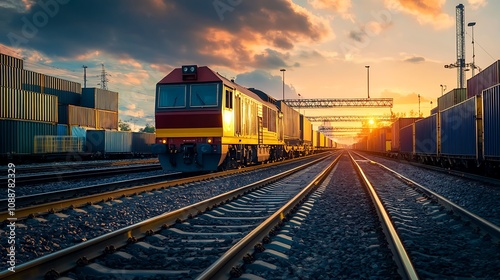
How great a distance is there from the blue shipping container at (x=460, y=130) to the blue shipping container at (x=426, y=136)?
189 cm

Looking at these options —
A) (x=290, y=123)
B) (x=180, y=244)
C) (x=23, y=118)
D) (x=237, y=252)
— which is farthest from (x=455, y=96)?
(x=237, y=252)

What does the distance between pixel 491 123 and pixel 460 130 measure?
440 centimetres

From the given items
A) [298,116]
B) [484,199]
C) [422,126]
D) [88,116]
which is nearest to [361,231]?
[484,199]

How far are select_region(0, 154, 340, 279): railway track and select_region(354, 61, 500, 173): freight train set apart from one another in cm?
963

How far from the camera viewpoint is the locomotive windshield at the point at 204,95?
14.7m

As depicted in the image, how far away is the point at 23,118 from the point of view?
3092cm

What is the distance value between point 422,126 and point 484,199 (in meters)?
19.0

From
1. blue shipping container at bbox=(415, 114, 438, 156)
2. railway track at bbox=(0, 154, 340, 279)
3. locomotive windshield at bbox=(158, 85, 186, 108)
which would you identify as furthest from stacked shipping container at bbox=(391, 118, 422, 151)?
railway track at bbox=(0, 154, 340, 279)

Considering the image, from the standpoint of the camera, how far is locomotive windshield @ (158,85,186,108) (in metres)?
15.0

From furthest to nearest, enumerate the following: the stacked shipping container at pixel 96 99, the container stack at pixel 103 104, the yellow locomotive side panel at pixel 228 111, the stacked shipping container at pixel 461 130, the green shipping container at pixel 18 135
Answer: the stacked shipping container at pixel 96 99 < the container stack at pixel 103 104 < the green shipping container at pixel 18 135 < the stacked shipping container at pixel 461 130 < the yellow locomotive side panel at pixel 228 111

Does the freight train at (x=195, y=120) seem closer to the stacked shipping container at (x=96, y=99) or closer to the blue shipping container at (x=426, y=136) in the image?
the blue shipping container at (x=426, y=136)

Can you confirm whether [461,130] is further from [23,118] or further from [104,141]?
[23,118]

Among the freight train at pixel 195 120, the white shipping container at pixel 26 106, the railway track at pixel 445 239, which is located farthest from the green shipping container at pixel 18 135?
the railway track at pixel 445 239

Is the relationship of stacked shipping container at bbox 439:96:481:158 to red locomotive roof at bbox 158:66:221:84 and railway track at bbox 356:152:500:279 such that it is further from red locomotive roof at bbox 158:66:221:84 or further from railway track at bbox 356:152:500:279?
red locomotive roof at bbox 158:66:221:84
